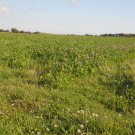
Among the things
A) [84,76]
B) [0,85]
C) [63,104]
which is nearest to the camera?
[63,104]

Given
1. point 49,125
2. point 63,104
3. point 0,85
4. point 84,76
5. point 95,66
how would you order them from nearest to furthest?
point 49,125
point 63,104
point 0,85
point 84,76
point 95,66

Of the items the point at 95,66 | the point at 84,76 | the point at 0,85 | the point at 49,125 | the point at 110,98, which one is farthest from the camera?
the point at 95,66

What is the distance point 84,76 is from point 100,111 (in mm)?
3335

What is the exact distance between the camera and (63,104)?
707 centimetres

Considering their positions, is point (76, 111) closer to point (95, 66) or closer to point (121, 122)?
point (121, 122)

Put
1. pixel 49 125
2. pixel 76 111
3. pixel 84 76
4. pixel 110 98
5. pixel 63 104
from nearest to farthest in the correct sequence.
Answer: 1. pixel 49 125
2. pixel 76 111
3. pixel 63 104
4. pixel 110 98
5. pixel 84 76

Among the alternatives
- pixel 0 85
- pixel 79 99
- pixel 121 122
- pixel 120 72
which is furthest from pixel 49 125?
pixel 120 72

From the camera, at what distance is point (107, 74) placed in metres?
10.3

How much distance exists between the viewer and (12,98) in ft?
24.5

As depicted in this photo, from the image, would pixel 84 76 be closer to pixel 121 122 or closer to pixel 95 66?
pixel 95 66

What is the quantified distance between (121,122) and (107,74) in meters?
4.37

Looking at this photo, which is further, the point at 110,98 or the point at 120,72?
the point at 120,72

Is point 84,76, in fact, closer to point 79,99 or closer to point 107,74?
point 107,74

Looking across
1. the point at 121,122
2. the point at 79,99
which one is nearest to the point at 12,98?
the point at 79,99
